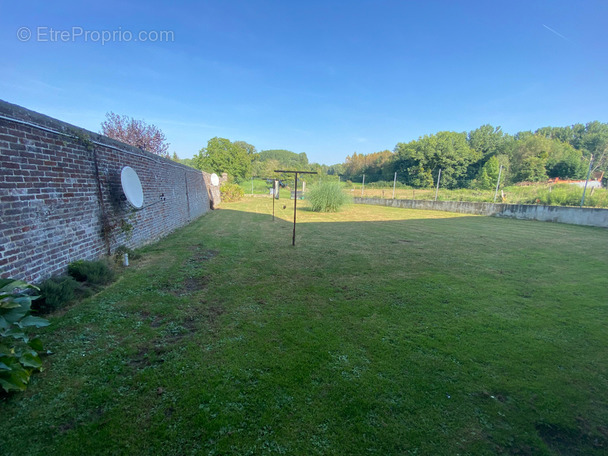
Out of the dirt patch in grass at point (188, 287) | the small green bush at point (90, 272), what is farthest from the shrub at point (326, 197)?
the small green bush at point (90, 272)

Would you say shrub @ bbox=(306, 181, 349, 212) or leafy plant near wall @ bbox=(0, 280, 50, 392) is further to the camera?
shrub @ bbox=(306, 181, 349, 212)

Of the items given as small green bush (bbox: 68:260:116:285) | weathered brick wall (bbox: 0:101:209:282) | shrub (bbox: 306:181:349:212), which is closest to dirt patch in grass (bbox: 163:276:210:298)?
small green bush (bbox: 68:260:116:285)

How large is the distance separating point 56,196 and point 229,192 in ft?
65.5

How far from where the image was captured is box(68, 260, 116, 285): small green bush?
3.53 metres

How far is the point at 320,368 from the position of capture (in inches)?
86.3

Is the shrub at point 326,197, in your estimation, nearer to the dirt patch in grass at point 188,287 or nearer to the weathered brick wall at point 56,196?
the weathered brick wall at point 56,196

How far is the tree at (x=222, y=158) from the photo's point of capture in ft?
122

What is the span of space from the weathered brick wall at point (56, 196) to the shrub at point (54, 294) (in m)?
0.15

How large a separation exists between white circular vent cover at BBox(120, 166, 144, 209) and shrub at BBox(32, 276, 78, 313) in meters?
1.80

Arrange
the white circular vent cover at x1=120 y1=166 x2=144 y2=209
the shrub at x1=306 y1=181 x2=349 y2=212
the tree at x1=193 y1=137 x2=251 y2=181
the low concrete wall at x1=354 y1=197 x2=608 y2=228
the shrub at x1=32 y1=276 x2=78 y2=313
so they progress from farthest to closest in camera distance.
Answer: the tree at x1=193 y1=137 x2=251 y2=181 → the shrub at x1=306 y1=181 x2=349 y2=212 → the low concrete wall at x1=354 y1=197 x2=608 y2=228 → the white circular vent cover at x1=120 y1=166 x2=144 y2=209 → the shrub at x1=32 y1=276 x2=78 y2=313

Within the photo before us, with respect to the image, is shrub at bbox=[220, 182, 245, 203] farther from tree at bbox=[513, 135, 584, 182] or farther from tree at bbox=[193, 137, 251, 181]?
tree at bbox=[513, 135, 584, 182]

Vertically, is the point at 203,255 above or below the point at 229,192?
below

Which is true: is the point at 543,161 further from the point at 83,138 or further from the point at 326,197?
the point at 83,138

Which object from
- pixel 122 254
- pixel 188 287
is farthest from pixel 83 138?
pixel 188 287
